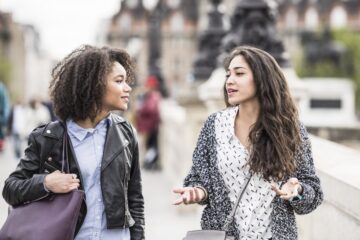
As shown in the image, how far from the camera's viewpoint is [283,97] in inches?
138

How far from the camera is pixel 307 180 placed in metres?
3.41

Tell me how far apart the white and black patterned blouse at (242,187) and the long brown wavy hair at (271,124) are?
58 mm

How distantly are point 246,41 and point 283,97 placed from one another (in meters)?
6.25

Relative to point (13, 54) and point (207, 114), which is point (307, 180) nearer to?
point (207, 114)

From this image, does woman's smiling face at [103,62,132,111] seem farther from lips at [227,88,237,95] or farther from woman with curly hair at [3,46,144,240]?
lips at [227,88,237,95]

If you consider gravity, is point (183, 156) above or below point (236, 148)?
below

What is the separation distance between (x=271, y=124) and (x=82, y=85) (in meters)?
0.81

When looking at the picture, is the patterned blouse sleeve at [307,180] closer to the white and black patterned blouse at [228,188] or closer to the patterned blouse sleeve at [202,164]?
the white and black patterned blouse at [228,188]

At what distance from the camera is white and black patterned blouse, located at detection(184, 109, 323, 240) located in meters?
3.38

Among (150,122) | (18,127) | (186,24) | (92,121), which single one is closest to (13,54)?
(186,24)

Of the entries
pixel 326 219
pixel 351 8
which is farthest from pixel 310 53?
pixel 351 8

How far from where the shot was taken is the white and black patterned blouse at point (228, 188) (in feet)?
11.1

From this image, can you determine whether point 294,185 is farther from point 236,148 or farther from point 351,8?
point 351,8

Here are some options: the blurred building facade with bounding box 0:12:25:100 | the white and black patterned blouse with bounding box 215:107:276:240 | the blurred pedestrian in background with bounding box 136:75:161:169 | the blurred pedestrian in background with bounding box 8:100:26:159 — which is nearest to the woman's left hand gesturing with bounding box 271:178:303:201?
the white and black patterned blouse with bounding box 215:107:276:240
